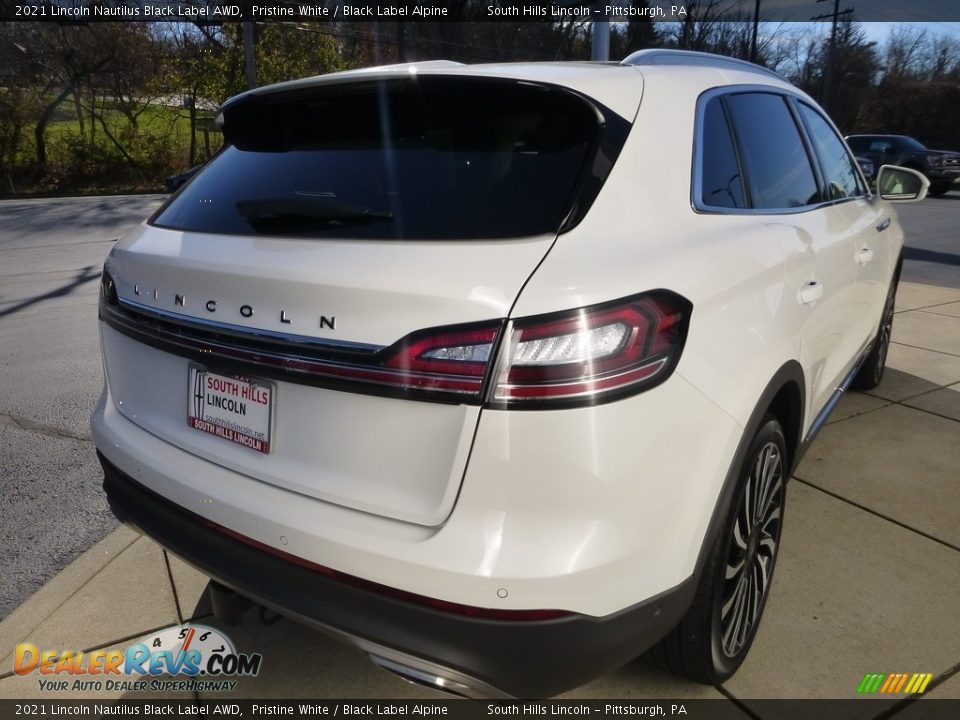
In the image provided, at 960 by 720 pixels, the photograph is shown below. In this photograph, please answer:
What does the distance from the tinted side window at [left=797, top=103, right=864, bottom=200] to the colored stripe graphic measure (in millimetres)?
1812

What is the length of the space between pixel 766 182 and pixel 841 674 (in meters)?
1.56

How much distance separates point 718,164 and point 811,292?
577 mm

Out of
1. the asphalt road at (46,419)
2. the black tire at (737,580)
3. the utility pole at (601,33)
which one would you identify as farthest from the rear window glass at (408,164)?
the utility pole at (601,33)

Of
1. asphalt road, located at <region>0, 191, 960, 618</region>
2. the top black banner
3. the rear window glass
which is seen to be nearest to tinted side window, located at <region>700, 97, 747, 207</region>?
the rear window glass

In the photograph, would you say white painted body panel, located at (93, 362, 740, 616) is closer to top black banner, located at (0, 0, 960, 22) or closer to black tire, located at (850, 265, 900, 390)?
black tire, located at (850, 265, 900, 390)

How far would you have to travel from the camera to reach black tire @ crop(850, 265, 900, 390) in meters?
4.52

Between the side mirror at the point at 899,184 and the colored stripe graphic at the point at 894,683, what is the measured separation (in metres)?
2.93

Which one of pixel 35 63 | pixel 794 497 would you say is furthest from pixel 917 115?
pixel 794 497

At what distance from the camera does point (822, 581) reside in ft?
9.15

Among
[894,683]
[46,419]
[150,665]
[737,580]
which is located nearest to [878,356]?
[894,683]

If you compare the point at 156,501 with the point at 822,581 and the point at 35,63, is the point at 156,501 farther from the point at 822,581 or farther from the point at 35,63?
the point at 35,63

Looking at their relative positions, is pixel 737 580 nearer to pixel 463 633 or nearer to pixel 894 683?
pixel 894 683

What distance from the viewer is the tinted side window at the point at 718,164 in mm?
2125

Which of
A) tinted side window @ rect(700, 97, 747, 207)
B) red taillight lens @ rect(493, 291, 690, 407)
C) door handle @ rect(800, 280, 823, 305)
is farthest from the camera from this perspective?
door handle @ rect(800, 280, 823, 305)
